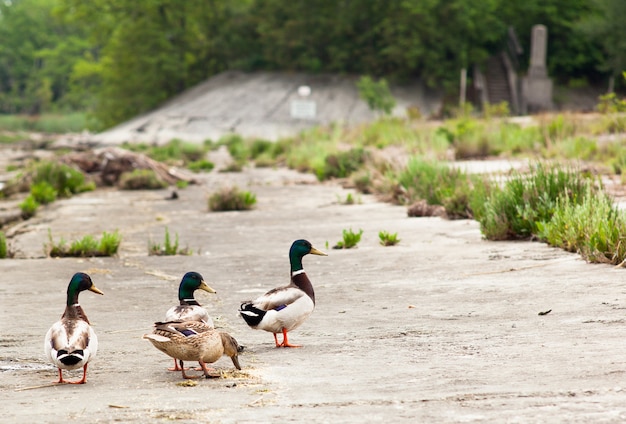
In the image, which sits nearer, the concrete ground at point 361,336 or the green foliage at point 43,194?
the concrete ground at point 361,336

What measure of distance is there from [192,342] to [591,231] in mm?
5504

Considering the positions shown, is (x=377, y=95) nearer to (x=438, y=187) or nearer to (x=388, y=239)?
(x=438, y=187)

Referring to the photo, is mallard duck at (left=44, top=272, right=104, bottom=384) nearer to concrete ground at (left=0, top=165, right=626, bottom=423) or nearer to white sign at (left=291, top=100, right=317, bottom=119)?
concrete ground at (left=0, top=165, right=626, bottom=423)

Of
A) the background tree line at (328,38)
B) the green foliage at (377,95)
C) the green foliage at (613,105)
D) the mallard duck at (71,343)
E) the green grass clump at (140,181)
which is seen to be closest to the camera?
the mallard duck at (71,343)

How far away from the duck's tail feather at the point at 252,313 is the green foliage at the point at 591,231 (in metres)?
4.09

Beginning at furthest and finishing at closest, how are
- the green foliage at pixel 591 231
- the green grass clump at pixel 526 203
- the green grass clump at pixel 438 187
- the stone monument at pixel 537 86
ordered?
1. the stone monument at pixel 537 86
2. the green grass clump at pixel 438 187
3. the green grass clump at pixel 526 203
4. the green foliage at pixel 591 231

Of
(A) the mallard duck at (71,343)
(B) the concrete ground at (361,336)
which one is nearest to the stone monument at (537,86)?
(B) the concrete ground at (361,336)

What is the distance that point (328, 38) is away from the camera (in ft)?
216

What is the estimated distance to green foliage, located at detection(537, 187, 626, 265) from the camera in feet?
33.6

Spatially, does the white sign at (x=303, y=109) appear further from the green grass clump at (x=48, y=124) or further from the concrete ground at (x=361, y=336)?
the concrete ground at (x=361, y=336)

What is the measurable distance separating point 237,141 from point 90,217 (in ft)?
105

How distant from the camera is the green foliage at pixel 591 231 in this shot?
10234 mm

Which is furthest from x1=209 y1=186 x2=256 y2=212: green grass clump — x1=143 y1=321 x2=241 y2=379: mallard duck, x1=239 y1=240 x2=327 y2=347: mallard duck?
x1=143 y1=321 x2=241 y2=379: mallard duck

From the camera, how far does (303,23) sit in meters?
64.8
